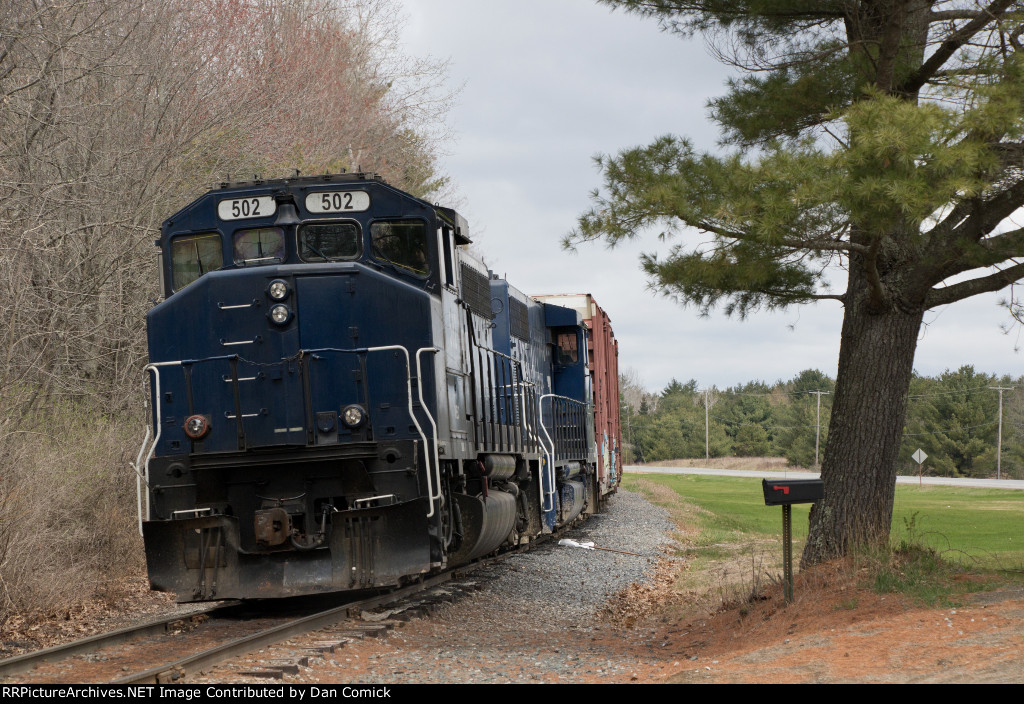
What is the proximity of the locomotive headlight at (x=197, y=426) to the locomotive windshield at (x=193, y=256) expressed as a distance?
144cm

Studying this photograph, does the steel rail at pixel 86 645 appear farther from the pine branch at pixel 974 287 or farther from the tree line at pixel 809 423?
the tree line at pixel 809 423

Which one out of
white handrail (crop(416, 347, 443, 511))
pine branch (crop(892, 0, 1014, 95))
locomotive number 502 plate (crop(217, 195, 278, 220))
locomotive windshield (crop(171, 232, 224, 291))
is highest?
pine branch (crop(892, 0, 1014, 95))

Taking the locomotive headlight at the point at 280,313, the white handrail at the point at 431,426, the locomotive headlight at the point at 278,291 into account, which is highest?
the locomotive headlight at the point at 278,291

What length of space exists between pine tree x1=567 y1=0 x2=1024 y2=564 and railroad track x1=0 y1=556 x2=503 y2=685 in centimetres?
417

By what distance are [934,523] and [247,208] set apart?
80.7 feet

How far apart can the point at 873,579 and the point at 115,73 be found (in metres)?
13.8

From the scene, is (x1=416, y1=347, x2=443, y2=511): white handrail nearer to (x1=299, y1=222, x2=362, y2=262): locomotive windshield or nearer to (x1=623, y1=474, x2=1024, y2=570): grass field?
(x1=299, y1=222, x2=362, y2=262): locomotive windshield

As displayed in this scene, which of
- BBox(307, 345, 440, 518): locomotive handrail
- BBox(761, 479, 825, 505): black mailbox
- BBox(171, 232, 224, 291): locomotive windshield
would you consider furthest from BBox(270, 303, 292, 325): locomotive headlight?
BBox(761, 479, 825, 505): black mailbox

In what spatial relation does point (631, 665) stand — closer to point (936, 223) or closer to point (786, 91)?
point (936, 223)

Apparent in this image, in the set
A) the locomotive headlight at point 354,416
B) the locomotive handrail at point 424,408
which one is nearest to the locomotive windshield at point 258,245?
the locomotive handrail at point 424,408

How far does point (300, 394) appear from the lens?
9.24 metres

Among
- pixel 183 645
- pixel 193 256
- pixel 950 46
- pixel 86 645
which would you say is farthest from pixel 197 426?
pixel 950 46

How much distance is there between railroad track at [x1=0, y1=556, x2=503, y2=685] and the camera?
7102 millimetres

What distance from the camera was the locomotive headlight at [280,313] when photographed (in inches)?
367
